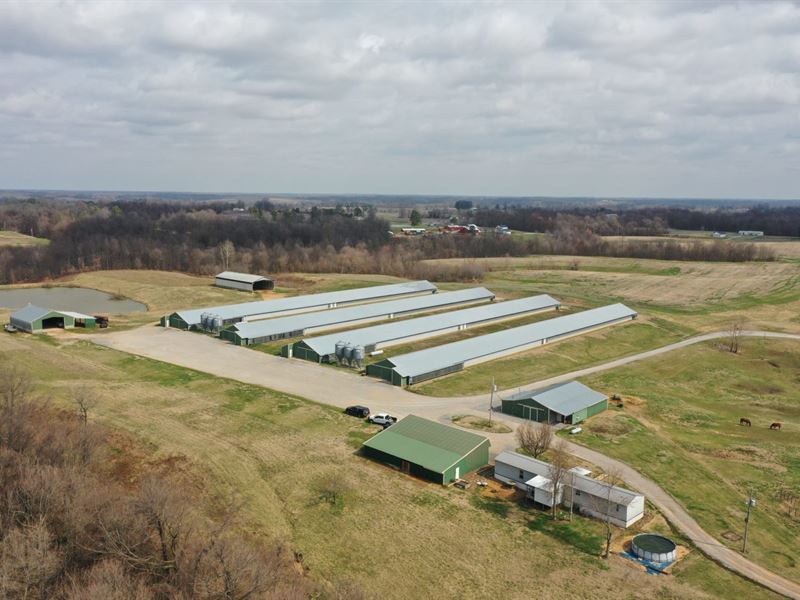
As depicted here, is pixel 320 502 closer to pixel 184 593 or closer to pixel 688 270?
pixel 184 593

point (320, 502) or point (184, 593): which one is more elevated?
point (184, 593)

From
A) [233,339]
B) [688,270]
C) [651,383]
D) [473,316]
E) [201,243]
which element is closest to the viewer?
[651,383]

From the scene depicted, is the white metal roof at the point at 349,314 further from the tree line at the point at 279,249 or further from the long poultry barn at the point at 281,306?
the tree line at the point at 279,249

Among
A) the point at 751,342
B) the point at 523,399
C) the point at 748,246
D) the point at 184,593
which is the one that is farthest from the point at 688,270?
the point at 184,593

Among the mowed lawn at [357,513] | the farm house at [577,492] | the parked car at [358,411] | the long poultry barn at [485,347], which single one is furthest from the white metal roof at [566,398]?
the mowed lawn at [357,513]

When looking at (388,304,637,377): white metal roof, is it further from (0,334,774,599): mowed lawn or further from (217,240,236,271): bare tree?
(217,240,236,271): bare tree

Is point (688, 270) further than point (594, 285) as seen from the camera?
Yes

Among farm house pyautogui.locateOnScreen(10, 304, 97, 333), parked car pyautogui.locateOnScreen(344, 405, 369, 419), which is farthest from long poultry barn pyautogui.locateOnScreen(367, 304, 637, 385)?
farm house pyautogui.locateOnScreen(10, 304, 97, 333)
